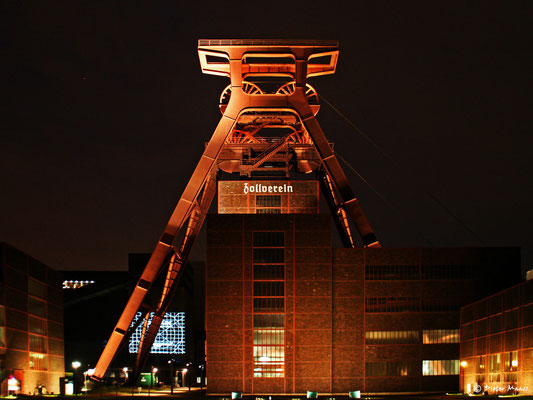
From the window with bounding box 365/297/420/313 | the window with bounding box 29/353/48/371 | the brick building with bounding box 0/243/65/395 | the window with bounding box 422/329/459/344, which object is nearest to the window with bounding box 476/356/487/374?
the window with bounding box 422/329/459/344

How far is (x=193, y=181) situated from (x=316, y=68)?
12537mm

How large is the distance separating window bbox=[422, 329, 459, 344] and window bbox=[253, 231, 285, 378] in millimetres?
9824

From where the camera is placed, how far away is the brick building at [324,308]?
165 feet

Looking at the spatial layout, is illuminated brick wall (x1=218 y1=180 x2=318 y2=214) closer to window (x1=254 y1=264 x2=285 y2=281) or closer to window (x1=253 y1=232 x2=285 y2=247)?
window (x1=253 y1=232 x2=285 y2=247)

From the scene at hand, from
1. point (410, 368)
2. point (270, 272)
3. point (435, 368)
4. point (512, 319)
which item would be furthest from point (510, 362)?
point (270, 272)

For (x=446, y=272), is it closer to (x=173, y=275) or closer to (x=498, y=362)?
(x=498, y=362)

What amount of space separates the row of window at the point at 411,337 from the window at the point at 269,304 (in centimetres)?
616

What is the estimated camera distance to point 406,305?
169 feet

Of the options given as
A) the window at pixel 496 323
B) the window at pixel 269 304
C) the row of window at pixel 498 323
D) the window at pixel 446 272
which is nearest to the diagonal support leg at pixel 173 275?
the window at pixel 269 304

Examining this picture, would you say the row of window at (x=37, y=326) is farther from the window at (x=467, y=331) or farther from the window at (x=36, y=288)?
the window at (x=467, y=331)

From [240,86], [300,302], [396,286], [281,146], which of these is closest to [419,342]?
[396,286]

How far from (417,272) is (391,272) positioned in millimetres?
1807

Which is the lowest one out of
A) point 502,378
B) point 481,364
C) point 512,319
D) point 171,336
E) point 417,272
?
point 171,336

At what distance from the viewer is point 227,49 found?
173ft
